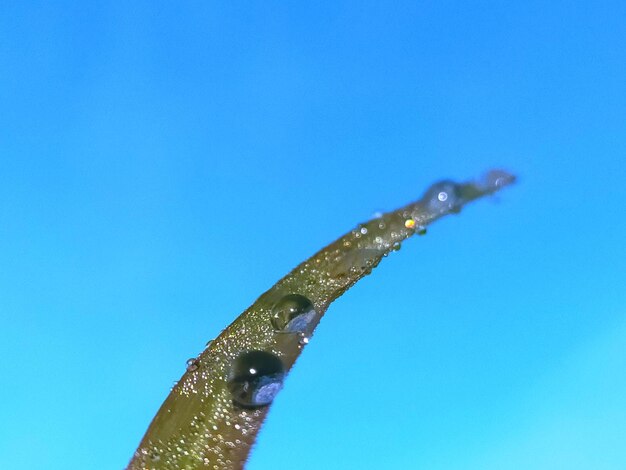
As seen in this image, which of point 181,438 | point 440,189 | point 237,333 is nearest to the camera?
point 181,438

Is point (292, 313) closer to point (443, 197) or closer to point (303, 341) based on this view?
point (303, 341)

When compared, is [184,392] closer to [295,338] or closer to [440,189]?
[295,338]

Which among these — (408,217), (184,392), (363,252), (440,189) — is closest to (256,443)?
(184,392)

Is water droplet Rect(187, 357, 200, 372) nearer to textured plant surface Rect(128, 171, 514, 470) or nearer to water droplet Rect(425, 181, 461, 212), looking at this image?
textured plant surface Rect(128, 171, 514, 470)

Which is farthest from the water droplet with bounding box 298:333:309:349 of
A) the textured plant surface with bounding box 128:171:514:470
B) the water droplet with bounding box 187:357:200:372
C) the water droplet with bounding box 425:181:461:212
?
the water droplet with bounding box 425:181:461:212

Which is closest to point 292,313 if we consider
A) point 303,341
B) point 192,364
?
point 303,341

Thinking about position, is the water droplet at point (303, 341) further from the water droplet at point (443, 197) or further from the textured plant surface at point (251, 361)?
the water droplet at point (443, 197)

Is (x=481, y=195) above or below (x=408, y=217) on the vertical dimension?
above

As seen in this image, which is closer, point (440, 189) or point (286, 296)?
point (286, 296)
